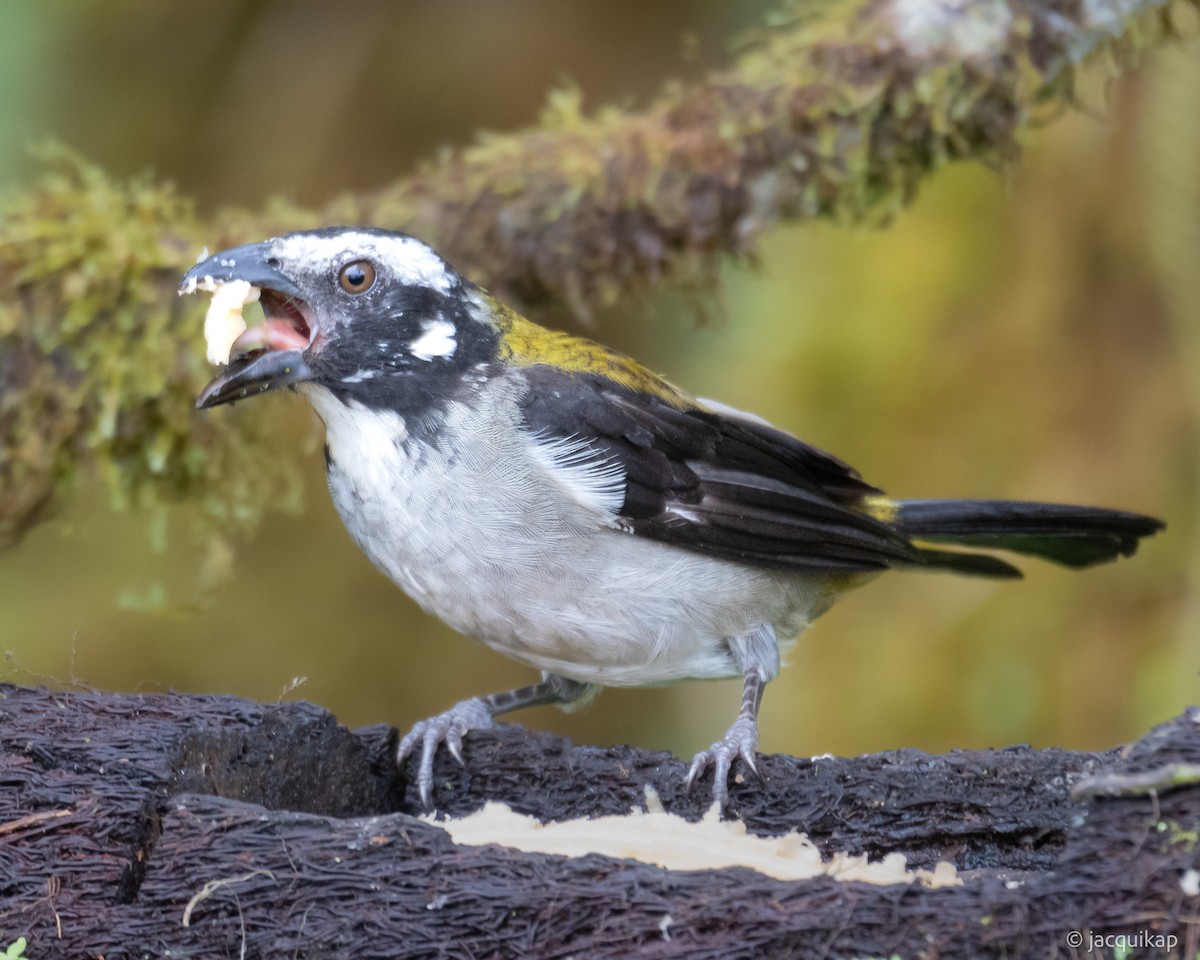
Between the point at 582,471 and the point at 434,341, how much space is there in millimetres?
549

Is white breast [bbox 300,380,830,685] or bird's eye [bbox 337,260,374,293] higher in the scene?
bird's eye [bbox 337,260,374,293]

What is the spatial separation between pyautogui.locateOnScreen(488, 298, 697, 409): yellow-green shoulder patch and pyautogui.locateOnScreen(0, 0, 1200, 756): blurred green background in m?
1.26

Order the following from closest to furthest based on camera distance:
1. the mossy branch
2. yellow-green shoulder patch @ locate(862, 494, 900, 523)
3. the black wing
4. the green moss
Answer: the black wing < yellow-green shoulder patch @ locate(862, 494, 900, 523) < the mossy branch < the green moss

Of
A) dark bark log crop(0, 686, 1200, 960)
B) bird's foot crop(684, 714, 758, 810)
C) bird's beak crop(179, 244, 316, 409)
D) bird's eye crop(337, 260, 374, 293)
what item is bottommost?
dark bark log crop(0, 686, 1200, 960)

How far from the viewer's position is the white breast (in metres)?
3.65

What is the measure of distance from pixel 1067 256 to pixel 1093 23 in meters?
1.79

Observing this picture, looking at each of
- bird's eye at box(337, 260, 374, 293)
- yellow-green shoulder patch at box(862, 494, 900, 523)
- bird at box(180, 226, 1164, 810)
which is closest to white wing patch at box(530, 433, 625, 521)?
bird at box(180, 226, 1164, 810)

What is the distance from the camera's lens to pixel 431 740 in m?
3.64

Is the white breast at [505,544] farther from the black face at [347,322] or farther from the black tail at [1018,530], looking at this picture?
the black tail at [1018,530]

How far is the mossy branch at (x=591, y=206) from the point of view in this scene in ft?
15.6

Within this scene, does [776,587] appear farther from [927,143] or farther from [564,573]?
[927,143]

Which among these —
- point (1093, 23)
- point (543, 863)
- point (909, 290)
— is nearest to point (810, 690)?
point (909, 290)

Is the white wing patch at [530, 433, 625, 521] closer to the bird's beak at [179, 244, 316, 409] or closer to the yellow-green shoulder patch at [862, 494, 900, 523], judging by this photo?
the bird's beak at [179, 244, 316, 409]

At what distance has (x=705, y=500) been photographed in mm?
3988
